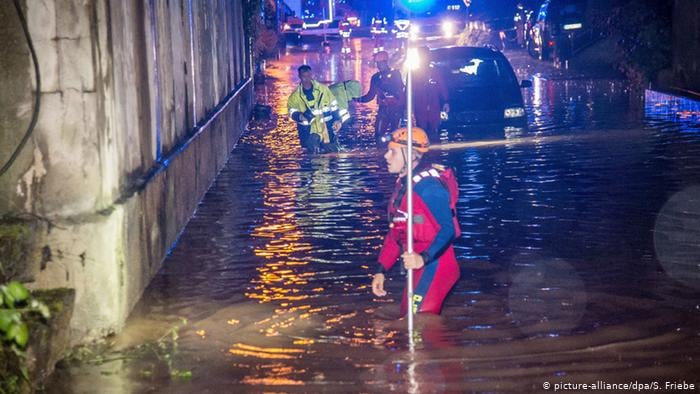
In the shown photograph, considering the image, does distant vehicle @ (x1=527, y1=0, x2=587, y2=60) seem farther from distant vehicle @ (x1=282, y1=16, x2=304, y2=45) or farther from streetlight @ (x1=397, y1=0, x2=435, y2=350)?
streetlight @ (x1=397, y1=0, x2=435, y2=350)

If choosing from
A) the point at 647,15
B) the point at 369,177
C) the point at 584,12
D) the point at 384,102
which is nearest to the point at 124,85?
the point at 369,177

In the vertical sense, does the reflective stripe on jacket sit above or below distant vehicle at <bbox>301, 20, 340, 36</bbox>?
below

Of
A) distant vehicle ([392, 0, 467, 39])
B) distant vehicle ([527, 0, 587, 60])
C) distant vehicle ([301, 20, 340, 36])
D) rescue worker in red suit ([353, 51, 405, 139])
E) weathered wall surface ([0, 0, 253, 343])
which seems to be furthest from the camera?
distant vehicle ([301, 20, 340, 36])

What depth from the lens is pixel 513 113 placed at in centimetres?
1897

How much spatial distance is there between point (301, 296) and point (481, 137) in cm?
1124

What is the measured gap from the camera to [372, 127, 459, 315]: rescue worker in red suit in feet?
23.5

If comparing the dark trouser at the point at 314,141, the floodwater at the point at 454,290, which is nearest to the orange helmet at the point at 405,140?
the floodwater at the point at 454,290

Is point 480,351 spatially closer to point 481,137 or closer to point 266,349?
point 266,349

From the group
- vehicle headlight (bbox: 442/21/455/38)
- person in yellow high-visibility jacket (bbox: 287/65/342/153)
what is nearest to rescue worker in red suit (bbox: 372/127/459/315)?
person in yellow high-visibility jacket (bbox: 287/65/342/153)

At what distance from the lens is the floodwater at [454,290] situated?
672cm

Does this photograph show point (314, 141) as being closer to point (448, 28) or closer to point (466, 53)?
point (466, 53)

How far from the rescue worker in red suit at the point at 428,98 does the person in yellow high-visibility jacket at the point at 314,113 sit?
1.46m

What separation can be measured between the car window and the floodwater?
84.4 inches

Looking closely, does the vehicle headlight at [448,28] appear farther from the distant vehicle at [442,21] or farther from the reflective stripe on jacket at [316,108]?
the reflective stripe on jacket at [316,108]
